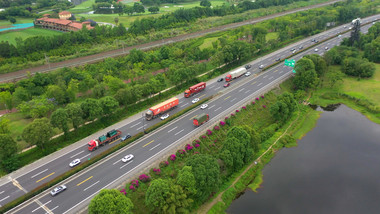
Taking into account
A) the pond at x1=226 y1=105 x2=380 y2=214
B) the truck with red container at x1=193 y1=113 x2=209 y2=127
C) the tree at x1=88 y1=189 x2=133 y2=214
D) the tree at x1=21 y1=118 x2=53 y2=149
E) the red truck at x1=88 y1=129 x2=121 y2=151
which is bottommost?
the pond at x1=226 y1=105 x2=380 y2=214

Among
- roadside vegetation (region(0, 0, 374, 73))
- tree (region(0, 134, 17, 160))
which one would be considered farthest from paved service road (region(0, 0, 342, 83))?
tree (region(0, 134, 17, 160))

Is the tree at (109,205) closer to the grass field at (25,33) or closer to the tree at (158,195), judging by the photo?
the tree at (158,195)

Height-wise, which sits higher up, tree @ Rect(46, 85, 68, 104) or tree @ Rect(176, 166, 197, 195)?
tree @ Rect(46, 85, 68, 104)

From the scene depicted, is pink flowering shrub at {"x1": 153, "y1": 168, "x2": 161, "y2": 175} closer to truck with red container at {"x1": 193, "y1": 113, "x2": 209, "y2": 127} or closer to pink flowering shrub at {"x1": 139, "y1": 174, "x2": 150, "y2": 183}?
pink flowering shrub at {"x1": 139, "y1": 174, "x2": 150, "y2": 183}

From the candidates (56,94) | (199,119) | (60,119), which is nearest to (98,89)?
(56,94)

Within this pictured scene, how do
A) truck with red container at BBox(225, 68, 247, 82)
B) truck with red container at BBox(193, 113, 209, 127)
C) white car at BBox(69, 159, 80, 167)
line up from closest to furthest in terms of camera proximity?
white car at BBox(69, 159, 80, 167) < truck with red container at BBox(193, 113, 209, 127) < truck with red container at BBox(225, 68, 247, 82)

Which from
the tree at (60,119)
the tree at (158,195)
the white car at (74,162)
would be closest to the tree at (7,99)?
the tree at (60,119)

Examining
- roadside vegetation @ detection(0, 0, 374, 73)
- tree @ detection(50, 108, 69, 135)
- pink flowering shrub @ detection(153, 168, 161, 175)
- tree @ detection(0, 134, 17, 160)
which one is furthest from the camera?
roadside vegetation @ detection(0, 0, 374, 73)

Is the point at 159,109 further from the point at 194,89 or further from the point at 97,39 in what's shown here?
the point at 97,39
